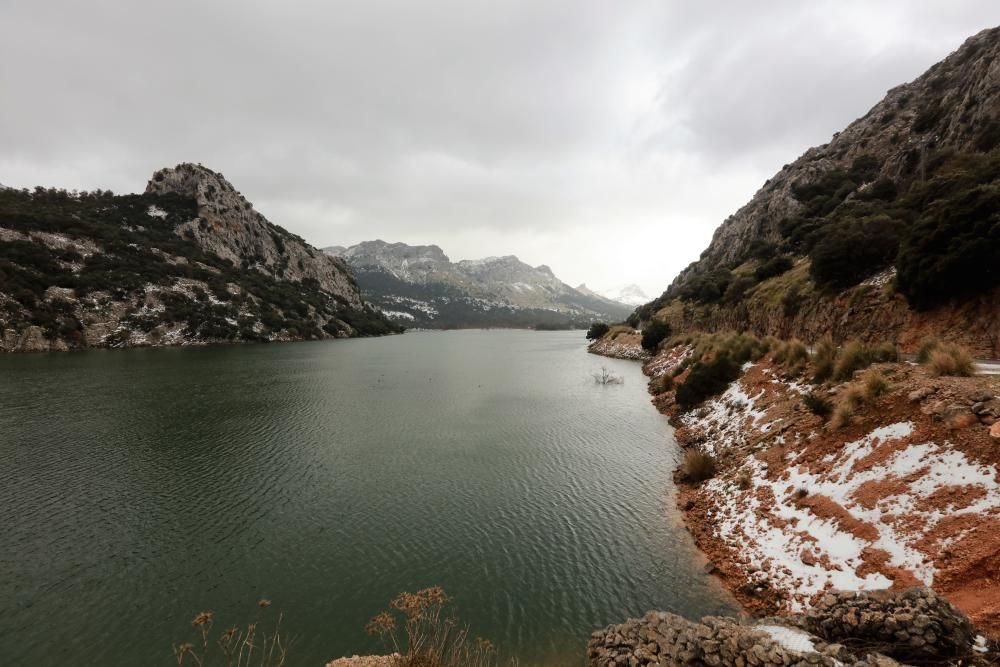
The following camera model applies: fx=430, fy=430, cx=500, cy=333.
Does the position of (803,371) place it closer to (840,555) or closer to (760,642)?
(840,555)

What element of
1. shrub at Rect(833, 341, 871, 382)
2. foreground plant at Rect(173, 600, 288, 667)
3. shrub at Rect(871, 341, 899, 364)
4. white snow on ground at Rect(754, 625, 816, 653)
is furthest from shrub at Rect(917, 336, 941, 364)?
foreground plant at Rect(173, 600, 288, 667)

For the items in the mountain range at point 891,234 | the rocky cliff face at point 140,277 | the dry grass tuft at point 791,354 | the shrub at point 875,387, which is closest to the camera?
the shrub at point 875,387

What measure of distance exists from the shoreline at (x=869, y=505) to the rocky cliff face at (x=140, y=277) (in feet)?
447

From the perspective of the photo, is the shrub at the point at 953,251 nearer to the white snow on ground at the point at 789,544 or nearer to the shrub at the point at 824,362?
the shrub at the point at 824,362

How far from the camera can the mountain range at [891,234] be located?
26.0m

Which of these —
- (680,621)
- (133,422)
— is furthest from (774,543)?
(133,422)

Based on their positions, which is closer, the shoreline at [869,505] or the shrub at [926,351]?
the shoreline at [869,505]

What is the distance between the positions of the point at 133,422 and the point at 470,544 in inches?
1424

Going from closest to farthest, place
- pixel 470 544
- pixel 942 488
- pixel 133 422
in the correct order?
pixel 942 488, pixel 470 544, pixel 133 422

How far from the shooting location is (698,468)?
23.8m

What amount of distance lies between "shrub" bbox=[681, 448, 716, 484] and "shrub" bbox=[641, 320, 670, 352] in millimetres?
59000

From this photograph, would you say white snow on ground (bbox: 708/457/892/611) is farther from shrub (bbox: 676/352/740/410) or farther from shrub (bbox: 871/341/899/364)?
shrub (bbox: 676/352/740/410)

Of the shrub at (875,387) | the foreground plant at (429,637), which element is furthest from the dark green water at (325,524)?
the shrub at (875,387)

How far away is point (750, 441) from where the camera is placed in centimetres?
2408
